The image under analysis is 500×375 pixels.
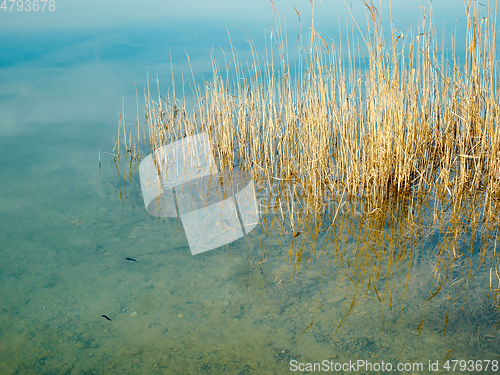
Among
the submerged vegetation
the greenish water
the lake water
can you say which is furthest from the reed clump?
the greenish water

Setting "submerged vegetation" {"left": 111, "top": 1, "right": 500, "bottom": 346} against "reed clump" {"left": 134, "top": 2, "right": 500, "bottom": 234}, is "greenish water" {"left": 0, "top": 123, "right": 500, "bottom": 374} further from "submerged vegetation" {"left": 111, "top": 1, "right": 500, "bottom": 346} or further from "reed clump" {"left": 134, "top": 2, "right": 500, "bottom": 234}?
"reed clump" {"left": 134, "top": 2, "right": 500, "bottom": 234}

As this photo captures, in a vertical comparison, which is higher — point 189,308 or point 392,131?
point 392,131

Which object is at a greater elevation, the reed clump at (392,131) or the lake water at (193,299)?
the reed clump at (392,131)

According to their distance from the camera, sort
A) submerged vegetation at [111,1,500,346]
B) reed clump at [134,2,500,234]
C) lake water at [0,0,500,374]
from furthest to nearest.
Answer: reed clump at [134,2,500,234]
submerged vegetation at [111,1,500,346]
lake water at [0,0,500,374]

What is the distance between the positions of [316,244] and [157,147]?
175 centimetres

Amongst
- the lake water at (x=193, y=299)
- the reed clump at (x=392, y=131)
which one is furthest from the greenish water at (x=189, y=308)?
the reed clump at (x=392, y=131)

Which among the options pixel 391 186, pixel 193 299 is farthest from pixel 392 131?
pixel 193 299

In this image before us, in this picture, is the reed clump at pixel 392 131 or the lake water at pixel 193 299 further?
the reed clump at pixel 392 131

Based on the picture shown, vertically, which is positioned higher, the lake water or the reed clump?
the reed clump

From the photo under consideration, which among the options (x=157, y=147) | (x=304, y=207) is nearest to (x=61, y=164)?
(x=157, y=147)

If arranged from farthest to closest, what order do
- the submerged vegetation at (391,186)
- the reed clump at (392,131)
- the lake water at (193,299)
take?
the reed clump at (392,131)
the submerged vegetation at (391,186)
the lake water at (193,299)

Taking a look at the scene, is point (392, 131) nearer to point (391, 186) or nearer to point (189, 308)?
point (391, 186)

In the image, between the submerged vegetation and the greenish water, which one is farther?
the submerged vegetation

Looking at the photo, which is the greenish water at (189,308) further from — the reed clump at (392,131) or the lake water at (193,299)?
the reed clump at (392,131)
